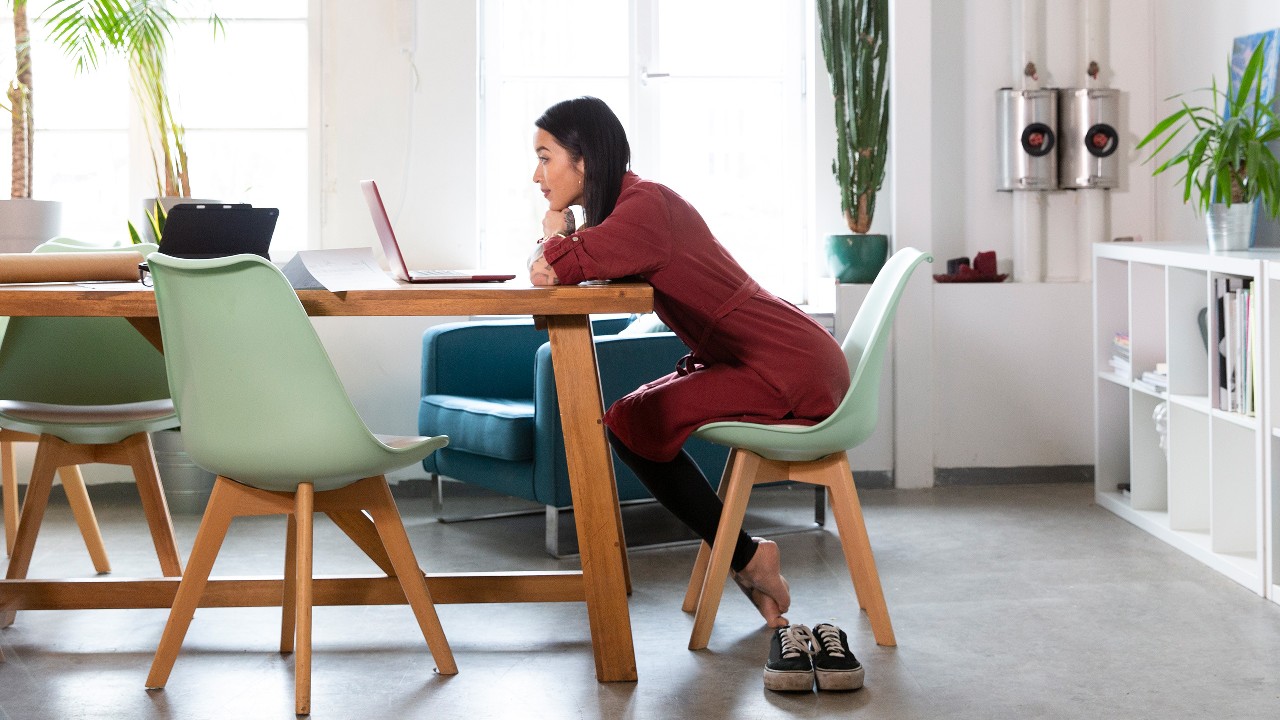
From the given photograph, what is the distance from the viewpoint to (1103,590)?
132 inches

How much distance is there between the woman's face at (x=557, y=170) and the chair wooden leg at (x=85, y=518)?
5.75 ft

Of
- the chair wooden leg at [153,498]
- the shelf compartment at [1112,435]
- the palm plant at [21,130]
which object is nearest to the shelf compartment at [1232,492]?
the shelf compartment at [1112,435]

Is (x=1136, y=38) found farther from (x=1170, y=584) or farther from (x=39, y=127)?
(x=39, y=127)

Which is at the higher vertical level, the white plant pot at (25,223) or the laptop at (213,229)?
the white plant pot at (25,223)

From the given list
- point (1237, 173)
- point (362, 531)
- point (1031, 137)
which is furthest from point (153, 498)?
point (1031, 137)

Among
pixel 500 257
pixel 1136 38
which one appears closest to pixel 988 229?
pixel 1136 38

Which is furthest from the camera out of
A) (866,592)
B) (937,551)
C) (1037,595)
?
(937,551)

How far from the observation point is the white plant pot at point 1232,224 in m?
3.68

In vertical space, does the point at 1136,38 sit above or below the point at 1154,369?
above

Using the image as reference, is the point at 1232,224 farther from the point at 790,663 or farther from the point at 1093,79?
the point at 790,663

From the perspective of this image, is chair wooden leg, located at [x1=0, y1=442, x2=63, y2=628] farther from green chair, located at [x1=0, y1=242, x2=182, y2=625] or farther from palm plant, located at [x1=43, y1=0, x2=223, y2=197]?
palm plant, located at [x1=43, y1=0, x2=223, y2=197]

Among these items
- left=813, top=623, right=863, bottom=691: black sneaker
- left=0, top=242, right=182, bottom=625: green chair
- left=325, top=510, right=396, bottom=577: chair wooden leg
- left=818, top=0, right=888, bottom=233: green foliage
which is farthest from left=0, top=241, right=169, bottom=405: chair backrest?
left=818, top=0, right=888, bottom=233: green foliage

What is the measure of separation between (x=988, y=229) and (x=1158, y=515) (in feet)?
4.94

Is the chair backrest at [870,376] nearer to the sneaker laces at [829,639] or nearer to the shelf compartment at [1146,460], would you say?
the sneaker laces at [829,639]
